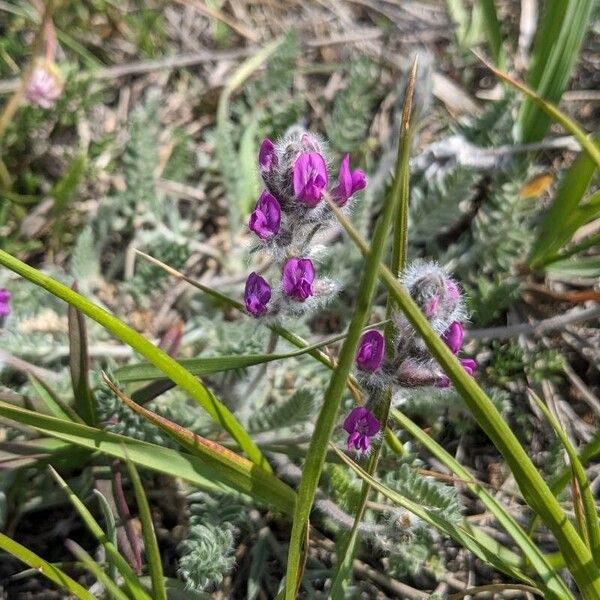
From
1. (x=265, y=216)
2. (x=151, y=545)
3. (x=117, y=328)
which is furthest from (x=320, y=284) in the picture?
(x=151, y=545)

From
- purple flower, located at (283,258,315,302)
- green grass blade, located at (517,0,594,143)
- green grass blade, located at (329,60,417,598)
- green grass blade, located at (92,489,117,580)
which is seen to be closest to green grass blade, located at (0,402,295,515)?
green grass blade, located at (92,489,117,580)

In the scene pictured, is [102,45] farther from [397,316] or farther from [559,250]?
[397,316]

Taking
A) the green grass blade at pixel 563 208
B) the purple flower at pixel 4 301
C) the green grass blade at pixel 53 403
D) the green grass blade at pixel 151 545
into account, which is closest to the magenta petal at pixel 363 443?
the green grass blade at pixel 151 545

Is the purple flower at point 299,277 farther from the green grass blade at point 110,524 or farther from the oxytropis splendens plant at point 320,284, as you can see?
the green grass blade at point 110,524

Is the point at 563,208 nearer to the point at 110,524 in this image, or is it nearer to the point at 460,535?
the point at 460,535

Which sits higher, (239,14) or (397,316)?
(239,14)

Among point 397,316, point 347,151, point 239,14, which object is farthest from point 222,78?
point 397,316
